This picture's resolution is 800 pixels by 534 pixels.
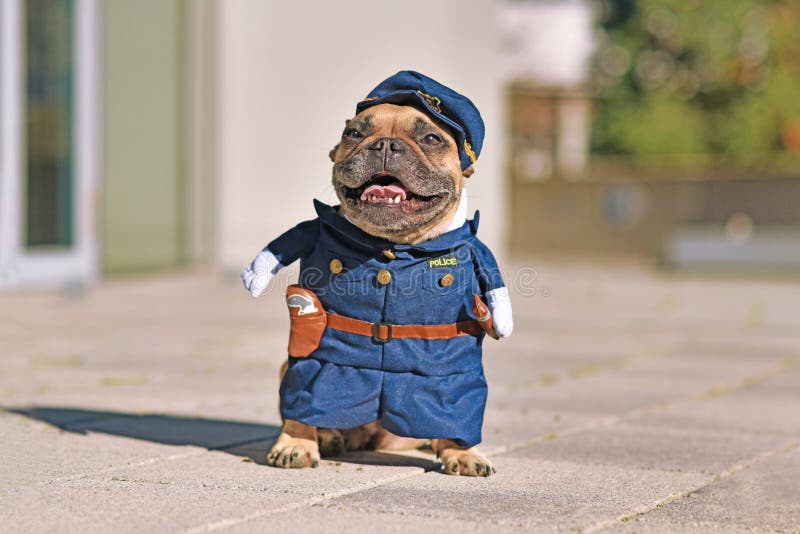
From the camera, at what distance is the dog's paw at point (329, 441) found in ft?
14.6

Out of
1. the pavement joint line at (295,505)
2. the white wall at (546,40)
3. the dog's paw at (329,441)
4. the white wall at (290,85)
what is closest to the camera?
the pavement joint line at (295,505)

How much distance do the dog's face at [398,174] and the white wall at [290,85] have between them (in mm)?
8298

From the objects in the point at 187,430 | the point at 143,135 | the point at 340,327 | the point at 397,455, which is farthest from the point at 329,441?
the point at 143,135

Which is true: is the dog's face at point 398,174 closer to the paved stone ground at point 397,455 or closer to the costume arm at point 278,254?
the costume arm at point 278,254

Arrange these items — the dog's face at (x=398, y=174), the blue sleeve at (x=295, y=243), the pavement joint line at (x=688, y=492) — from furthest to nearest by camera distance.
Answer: the blue sleeve at (x=295, y=243) < the dog's face at (x=398, y=174) < the pavement joint line at (x=688, y=492)

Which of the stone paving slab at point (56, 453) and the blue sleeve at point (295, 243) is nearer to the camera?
the stone paving slab at point (56, 453)

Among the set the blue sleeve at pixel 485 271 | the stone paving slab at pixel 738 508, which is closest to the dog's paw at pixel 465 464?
the blue sleeve at pixel 485 271

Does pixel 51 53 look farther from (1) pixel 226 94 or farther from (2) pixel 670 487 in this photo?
(2) pixel 670 487

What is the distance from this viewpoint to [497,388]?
657cm

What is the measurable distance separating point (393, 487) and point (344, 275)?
2.45 feet

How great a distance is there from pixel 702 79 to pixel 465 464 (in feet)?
94.9

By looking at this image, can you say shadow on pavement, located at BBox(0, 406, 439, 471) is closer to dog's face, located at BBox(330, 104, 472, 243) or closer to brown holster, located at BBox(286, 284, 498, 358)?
brown holster, located at BBox(286, 284, 498, 358)

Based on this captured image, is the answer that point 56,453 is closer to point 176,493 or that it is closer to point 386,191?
point 176,493

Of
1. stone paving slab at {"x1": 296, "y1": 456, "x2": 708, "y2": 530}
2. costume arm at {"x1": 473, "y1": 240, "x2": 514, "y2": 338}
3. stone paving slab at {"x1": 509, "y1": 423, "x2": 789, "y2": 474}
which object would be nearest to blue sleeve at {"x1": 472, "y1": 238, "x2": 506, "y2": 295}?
costume arm at {"x1": 473, "y1": 240, "x2": 514, "y2": 338}
